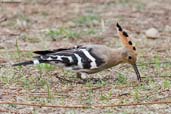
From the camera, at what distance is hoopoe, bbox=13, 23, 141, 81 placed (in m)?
6.62

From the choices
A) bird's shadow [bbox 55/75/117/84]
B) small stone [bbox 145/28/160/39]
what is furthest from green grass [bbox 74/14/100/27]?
bird's shadow [bbox 55/75/117/84]

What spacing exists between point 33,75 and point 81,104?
1.21 meters

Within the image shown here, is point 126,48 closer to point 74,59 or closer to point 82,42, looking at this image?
point 74,59

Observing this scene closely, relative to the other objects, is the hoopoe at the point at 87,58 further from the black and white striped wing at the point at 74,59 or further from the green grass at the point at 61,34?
the green grass at the point at 61,34

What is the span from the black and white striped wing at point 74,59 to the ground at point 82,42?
18 cm

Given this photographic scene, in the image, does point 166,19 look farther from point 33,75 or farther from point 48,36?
point 33,75

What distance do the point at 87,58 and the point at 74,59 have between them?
0.41 feet

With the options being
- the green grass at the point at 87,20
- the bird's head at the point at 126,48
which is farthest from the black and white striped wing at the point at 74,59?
the green grass at the point at 87,20

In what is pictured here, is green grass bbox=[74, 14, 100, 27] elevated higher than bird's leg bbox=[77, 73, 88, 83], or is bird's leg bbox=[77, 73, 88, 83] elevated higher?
bird's leg bbox=[77, 73, 88, 83]

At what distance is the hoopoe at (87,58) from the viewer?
6.62m

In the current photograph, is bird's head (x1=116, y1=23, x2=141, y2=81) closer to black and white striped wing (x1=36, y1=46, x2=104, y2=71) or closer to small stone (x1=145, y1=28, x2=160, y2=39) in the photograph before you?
black and white striped wing (x1=36, y1=46, x2=104, y2=71)

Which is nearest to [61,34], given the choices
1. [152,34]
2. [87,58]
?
[152,34]

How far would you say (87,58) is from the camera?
665cm

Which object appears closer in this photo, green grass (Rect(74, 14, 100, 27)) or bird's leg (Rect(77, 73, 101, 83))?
bird's leg (Rect(77, 73, 101, 83))
